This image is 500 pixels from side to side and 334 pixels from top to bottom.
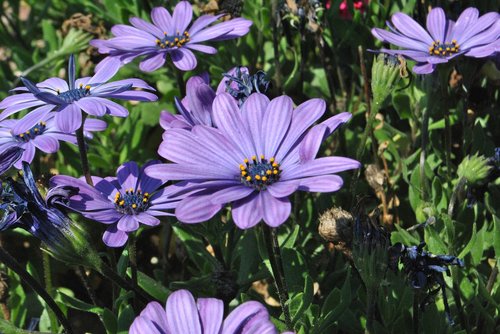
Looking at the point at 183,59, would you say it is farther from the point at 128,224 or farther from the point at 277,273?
the point at 277,273

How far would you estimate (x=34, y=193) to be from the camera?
1.58 m

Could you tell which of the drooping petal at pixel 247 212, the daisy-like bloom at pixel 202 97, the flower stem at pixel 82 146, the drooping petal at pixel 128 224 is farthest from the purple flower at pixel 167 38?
the drooping petal at pixel 247 212

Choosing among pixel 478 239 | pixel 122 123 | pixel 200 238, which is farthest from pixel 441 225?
pixel 122 123

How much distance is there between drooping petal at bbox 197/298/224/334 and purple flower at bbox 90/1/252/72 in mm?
880

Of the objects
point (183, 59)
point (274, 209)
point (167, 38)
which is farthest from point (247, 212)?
point (167, 38)

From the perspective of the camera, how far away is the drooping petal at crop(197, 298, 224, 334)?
1396mm

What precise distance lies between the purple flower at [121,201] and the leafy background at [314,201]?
121 millimetres

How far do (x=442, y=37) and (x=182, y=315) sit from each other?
1.35 metres

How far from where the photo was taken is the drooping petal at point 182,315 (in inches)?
54.8

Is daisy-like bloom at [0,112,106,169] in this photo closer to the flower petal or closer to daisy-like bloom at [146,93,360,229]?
daisy-like bloom at [146,93,360,229]

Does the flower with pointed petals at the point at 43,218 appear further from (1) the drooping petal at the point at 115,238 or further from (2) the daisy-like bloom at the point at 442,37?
(2) the daisy-like bloom at the point at 442,37

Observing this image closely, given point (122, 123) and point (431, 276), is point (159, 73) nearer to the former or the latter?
point (122, 123)

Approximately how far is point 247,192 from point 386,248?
1.06ft

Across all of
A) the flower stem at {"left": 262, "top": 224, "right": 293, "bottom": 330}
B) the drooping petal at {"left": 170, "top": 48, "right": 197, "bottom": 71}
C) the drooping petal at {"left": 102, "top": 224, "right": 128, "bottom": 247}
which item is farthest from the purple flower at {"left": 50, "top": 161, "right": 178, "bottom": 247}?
the drooping petal at {"left": 170, "top": 48, "right": 197, "bottom": 71}
